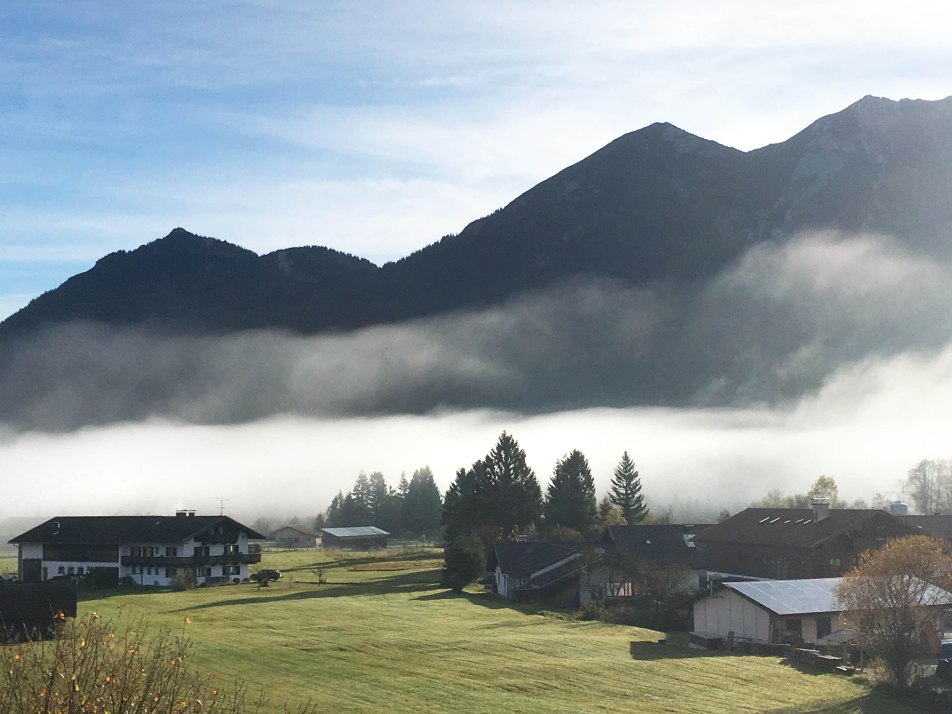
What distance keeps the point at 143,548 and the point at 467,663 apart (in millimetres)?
56627

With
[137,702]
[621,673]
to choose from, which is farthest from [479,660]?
[137,702]

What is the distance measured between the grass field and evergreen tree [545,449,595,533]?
173ft

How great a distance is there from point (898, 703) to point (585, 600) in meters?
37.4

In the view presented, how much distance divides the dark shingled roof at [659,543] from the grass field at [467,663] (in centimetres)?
2234

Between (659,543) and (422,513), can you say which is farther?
(422,513)

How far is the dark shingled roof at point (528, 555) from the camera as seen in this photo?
3093 inches

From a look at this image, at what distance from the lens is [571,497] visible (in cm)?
11869

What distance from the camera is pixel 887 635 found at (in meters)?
42.4

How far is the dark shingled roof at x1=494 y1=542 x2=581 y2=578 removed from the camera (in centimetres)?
7856

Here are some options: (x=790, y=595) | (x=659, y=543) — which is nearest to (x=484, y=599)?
(x=659, y=543)

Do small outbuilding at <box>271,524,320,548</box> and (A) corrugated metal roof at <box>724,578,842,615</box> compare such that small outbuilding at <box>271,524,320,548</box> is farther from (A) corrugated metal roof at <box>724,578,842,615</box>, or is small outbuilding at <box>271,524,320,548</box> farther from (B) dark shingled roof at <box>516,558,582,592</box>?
(A) corrugated metal roof at <box>724,578,842,615</box>

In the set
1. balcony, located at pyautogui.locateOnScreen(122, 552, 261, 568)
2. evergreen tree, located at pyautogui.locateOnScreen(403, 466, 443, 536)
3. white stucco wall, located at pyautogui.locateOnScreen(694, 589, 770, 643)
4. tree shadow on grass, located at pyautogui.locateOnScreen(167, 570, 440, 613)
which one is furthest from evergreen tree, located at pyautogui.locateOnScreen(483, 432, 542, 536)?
evergreen tree, located at pyautogui.locateOnScreen(403, 466, 443, 536)

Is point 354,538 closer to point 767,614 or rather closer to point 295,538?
point 295,538

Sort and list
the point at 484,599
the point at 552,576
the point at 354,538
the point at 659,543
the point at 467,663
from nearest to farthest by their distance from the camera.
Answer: the point at 467,663
the point at 484,599
the point at 552,576
the point at 659,543
the point at 354,538
